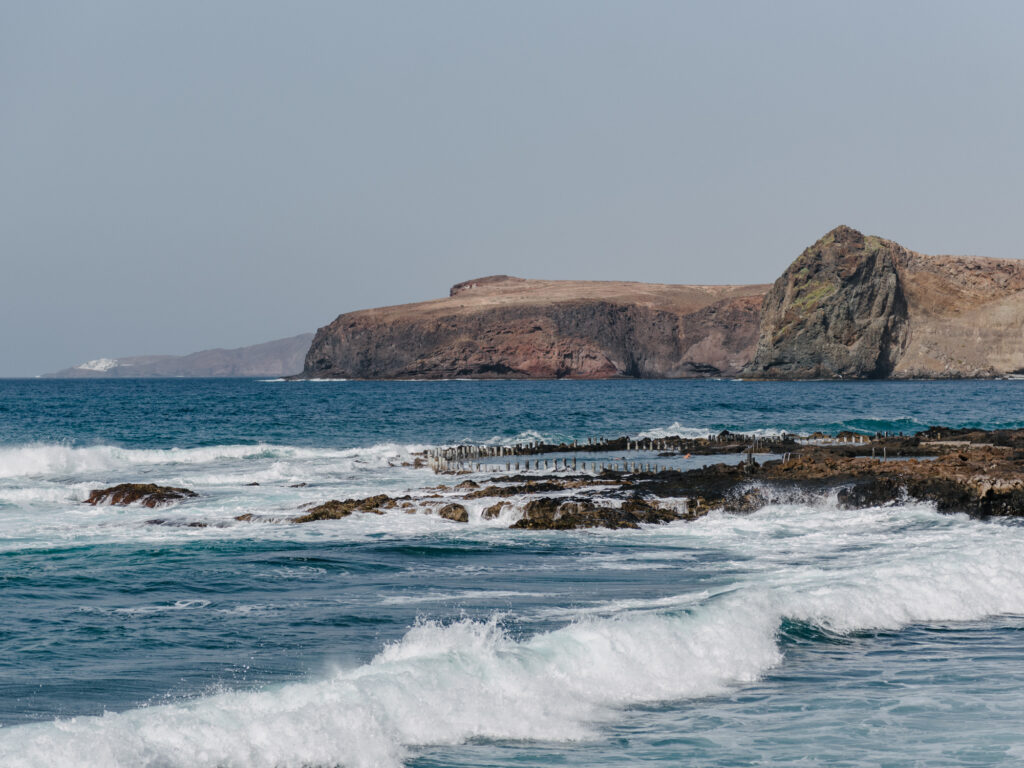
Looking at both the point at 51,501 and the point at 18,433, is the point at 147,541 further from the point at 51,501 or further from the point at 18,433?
the point at 18,433

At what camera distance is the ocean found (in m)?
9.20

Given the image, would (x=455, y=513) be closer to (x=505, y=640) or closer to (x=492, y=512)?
(x=492, y=512)

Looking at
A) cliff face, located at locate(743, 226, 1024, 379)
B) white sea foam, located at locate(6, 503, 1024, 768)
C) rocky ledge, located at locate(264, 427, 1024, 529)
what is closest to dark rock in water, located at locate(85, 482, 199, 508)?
rocky ledge, located at locate(264, 427, 1024, 529)

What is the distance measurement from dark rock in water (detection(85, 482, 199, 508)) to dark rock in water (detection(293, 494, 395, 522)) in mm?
5045

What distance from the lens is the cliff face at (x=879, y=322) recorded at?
482ft

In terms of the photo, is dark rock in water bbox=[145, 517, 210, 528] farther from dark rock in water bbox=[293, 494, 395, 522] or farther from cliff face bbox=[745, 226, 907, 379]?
cliff face bbox=[745, 226, 907, 379]

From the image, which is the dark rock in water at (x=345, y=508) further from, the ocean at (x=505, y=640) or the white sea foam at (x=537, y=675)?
the white sea foam at (x=537, y=675)

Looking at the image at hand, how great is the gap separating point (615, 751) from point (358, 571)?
1001cm

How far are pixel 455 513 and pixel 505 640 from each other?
13.8 m

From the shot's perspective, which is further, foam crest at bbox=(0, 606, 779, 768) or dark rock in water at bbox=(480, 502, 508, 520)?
dark rock in water at bbox=(480, 502, 508, 520)

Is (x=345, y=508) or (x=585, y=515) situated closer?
(x=585, y=515)

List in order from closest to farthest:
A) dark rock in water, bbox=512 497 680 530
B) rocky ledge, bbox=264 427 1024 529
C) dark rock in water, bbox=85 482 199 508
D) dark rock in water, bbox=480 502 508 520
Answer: dark rock in water, bbox=512 497 680 530 → rocky ledge, bbox=264 427 1024 529 → dark rock in water, bbox=480 502 508 520 → dark rock in water, bbox=85 482 199 508

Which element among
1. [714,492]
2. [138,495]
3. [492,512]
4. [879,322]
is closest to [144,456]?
[138,495]

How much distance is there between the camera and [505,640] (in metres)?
12.2
